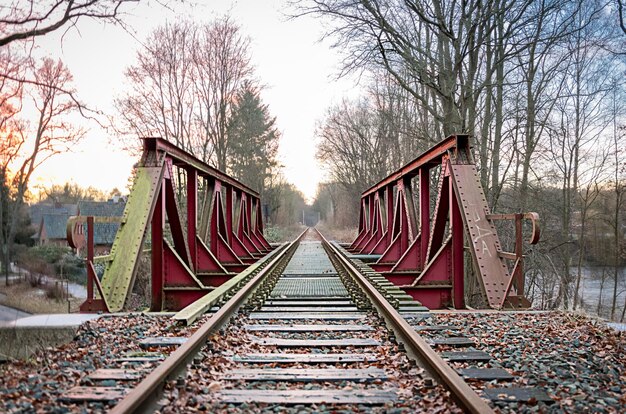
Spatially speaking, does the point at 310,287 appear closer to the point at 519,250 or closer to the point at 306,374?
the point at 519,250

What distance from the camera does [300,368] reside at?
3.47 m


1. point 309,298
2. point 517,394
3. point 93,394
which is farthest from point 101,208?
point 517,394

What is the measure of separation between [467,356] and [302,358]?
1.19m

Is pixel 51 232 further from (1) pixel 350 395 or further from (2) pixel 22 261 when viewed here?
(1) pixel 350 395

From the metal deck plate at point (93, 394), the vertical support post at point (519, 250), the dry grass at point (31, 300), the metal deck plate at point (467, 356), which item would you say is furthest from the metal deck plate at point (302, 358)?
the dry grass at point (31, 300)

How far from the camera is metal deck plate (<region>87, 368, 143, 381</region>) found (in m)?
3.08

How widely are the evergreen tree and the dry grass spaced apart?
465 inches

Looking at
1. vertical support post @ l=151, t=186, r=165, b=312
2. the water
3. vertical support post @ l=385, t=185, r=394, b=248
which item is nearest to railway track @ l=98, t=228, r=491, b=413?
vertical support post @ l=151, t=186, r=165, b=312

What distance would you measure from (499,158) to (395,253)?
257 inches

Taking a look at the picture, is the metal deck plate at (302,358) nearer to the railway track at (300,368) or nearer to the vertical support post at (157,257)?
the railway track at (300,368)

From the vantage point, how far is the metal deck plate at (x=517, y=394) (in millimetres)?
2791

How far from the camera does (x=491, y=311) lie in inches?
212

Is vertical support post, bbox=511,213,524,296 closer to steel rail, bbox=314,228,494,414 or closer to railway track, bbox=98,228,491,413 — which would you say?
railway track, bbox=98,228,491,413

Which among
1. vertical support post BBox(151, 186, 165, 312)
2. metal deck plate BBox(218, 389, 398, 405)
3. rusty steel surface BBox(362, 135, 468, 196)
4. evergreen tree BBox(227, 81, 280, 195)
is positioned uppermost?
evergreen tree BBox(227, 81, 280, 195)
